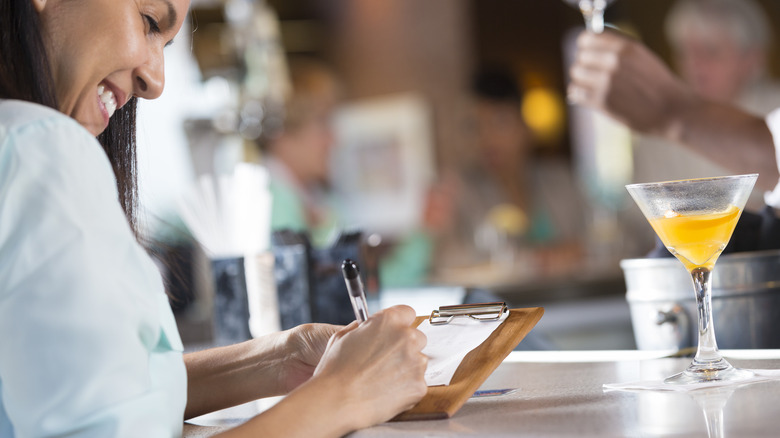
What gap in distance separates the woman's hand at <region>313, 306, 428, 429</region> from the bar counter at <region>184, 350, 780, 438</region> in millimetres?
22

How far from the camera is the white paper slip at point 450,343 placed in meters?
0.92

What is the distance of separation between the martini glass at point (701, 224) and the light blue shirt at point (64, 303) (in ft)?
1.77

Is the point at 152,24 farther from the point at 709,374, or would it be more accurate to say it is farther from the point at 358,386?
the point at 709,374

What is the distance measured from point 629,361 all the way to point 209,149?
5423mm

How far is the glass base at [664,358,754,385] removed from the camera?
90cm

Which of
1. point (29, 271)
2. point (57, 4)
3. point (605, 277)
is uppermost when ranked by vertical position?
point (57, 4)

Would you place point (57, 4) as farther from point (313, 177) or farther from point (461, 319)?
point (313, 177)

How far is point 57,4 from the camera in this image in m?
0.88

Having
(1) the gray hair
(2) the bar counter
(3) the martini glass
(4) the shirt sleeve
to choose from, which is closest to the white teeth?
(2) the bar counter

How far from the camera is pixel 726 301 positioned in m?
1.26

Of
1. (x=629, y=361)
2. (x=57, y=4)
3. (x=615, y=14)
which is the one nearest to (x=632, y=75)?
(x=629, y=361)

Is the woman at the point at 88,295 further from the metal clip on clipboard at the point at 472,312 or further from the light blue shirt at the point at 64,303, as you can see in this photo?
the metal clip on clipboard at the point at 472,312

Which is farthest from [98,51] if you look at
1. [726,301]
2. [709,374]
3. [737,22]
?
[737,22]

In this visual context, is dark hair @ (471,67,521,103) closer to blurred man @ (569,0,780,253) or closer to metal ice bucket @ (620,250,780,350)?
blurred man @ (569,0,780,253)
